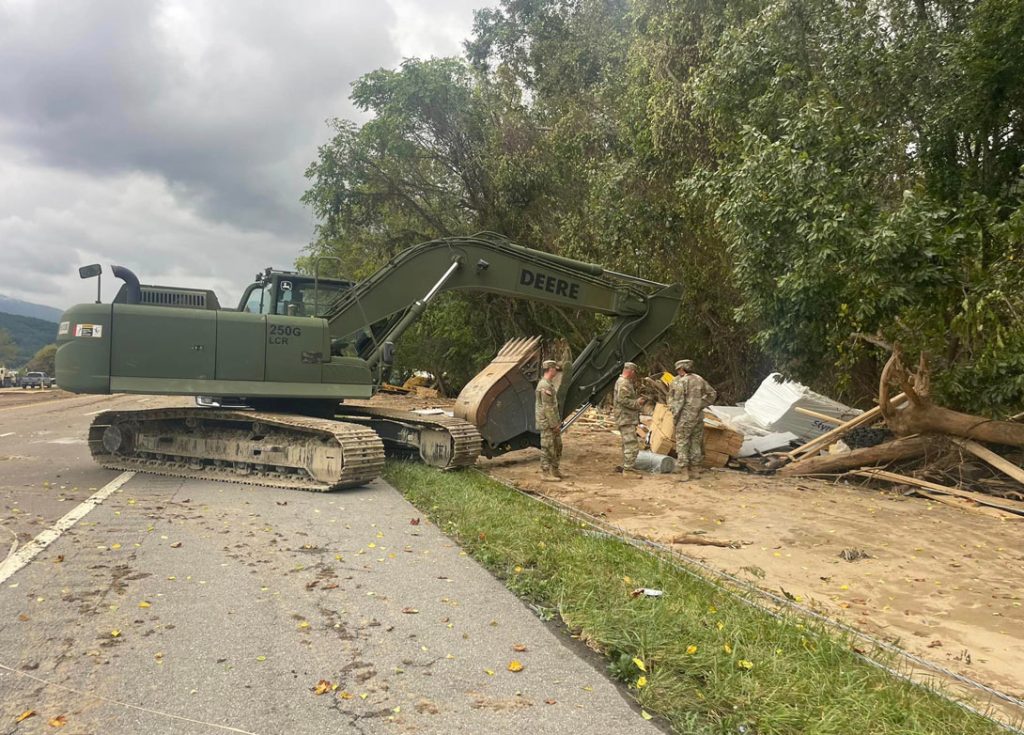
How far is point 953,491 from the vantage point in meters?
10.5

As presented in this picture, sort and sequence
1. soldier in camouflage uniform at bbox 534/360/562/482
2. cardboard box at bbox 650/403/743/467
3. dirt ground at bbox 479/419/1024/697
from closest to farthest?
dirt ground at bbox 479/419/1024/697
soldier in camouflage uniform at bbox 534/360/562/482
cardboard box at bbox 650/403/743/467

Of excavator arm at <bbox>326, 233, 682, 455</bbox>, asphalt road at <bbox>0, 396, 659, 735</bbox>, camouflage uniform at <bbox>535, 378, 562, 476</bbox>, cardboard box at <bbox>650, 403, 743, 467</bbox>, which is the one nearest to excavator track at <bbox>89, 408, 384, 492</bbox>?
excavator arm at <bbox>326, 233, 682, 455</bbox>

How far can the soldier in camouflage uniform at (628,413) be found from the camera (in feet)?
38.5

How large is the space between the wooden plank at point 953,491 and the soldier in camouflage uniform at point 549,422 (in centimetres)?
467

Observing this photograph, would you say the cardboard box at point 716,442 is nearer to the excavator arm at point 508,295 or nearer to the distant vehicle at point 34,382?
the excavator arm at point 508,295

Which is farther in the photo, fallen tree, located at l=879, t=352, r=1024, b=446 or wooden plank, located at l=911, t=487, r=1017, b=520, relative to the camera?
fallen tree, located at l=879, t=352, r=1024, b=446

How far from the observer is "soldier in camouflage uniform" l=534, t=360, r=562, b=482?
11.1 meters

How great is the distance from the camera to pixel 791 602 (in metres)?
5.45

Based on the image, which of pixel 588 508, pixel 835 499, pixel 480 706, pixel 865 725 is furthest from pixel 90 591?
pixel 835 499

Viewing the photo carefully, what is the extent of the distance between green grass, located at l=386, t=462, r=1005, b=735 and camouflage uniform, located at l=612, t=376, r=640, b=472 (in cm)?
511

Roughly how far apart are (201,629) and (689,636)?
2.78 meters

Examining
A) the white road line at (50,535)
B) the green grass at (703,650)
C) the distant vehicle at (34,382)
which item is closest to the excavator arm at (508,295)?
the white road line at (50,535)

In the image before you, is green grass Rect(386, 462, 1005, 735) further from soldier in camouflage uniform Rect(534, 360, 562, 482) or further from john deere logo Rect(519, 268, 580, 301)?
john deere logo Rect(519, 268, 580, 301)

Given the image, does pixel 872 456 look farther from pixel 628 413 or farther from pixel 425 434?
pixel 425 434
